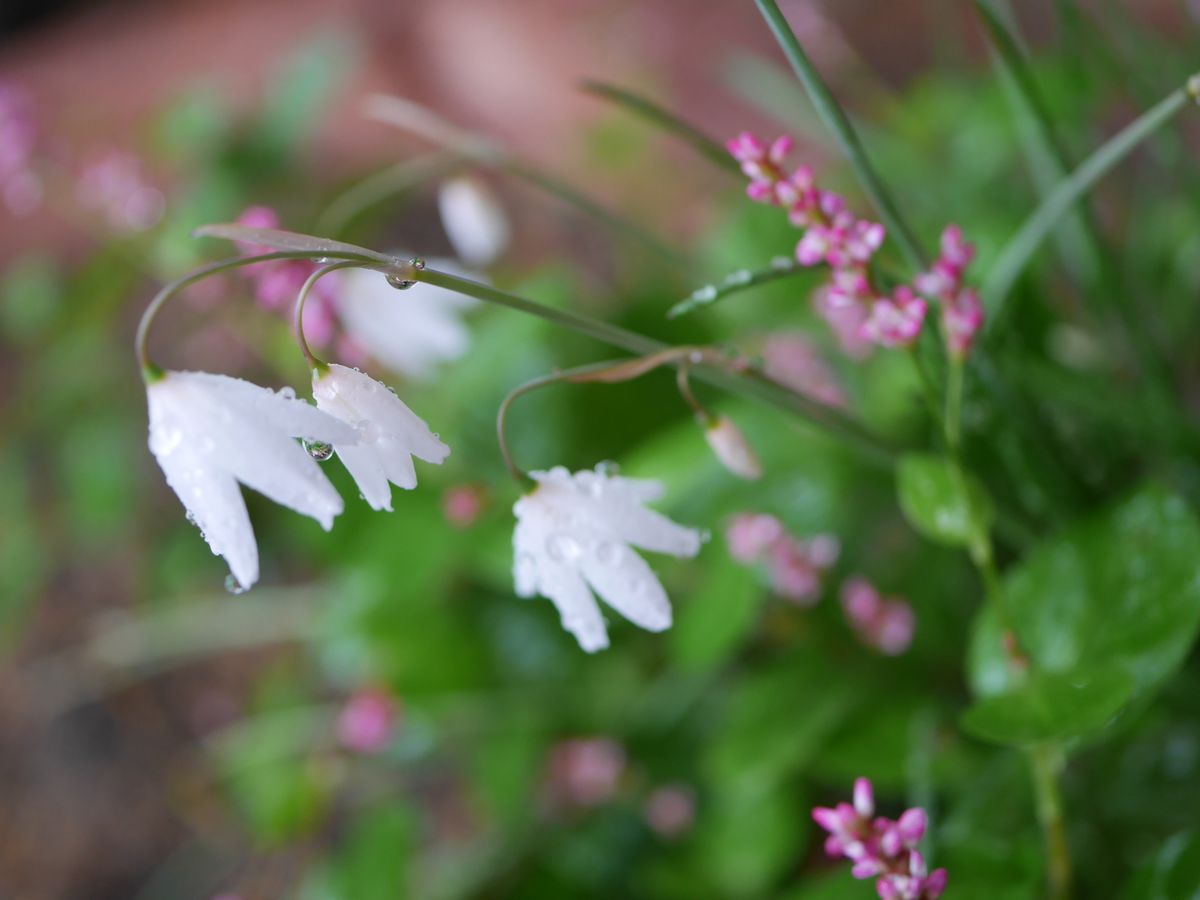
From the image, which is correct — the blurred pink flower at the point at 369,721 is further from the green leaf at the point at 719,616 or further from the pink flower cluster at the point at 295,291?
the pink flower cluster at the point at 295,291

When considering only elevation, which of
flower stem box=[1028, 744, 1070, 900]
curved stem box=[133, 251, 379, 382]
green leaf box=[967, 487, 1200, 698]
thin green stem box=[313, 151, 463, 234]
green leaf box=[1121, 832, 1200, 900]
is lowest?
green leaf box=[1121, 832, 1200, 900]

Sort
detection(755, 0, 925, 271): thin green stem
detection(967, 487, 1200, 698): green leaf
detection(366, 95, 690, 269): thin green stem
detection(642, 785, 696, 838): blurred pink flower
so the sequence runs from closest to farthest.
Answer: detection(755, 0, 925, 271): thin green stem < detection(967, 487, 1200, 698): green leaf < detection(366, 95, 690, 269): thin green stem < detection(642, 785, 696, 838): blurred pink flower

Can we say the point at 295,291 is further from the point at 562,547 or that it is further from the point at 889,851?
the point at 889,851

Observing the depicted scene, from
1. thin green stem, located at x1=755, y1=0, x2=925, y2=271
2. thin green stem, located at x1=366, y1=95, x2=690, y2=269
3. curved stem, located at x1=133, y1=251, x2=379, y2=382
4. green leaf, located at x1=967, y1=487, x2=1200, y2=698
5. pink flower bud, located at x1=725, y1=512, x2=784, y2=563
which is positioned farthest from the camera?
pink flower bud, located at x1=725, y1=512, x2=784, y2=563

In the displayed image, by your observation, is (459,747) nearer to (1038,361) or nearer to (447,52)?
(1038,361)

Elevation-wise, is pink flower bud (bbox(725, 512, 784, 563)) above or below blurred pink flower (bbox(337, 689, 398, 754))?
below

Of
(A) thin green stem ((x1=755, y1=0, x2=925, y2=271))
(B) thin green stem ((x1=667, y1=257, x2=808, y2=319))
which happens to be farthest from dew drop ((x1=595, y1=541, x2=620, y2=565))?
(A) thin green stem ((x1=755, y1=0, x2=925, y2=271))

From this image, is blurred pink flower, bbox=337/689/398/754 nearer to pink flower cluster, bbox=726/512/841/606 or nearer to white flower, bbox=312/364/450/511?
pink flower cluster, bbox=726/512/841/606
